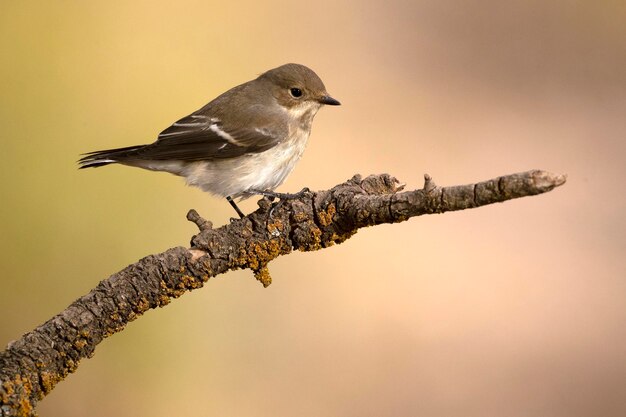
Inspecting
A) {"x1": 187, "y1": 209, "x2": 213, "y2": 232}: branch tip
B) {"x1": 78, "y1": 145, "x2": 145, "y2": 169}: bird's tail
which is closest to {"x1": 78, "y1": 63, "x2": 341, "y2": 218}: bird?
{"x1": 78, "y1": 145, "x2": 145, "y2": 169}: bird's tail

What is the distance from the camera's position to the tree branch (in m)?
2.84

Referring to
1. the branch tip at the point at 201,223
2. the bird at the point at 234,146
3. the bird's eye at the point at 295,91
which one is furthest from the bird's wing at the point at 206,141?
the branch tip at the point at 201,223

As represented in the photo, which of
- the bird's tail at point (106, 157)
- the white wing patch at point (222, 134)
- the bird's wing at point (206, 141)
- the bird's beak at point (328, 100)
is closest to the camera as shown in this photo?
the bird's tail at point (106, 157)

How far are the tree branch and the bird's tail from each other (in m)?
1.25

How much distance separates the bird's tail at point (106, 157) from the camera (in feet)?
15.3

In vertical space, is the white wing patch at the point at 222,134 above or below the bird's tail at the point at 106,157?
above

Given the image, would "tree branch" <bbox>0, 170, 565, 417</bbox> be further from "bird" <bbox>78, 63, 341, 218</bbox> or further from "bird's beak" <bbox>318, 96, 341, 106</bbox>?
"bird's beak" <bbox>318, 96, 341, 106</bbox>

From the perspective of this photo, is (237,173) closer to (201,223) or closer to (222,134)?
(222,134)

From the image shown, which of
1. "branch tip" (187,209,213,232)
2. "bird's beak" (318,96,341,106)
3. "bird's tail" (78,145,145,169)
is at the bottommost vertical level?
"branch tip" (187,209,213,232)

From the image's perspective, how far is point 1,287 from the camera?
19.8ft

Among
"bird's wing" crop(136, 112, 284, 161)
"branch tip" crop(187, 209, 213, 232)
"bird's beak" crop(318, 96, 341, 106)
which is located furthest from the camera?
"bird's beak" crop(318, 96, 341, 106)

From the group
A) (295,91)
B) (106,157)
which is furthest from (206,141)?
(295,91)

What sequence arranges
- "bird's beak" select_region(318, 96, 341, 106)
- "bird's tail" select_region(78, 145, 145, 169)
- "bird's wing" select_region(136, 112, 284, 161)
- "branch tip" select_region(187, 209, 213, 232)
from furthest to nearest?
1. "bird's beak" select_region(318, 96, 341, 106)
2. "bird's wing" select_region(136, 112, 284, 161)
3. "bird's tail" select_region(78, 145, 145, 169)
4. "branch tip" select_region(187, 209, 213, 232)

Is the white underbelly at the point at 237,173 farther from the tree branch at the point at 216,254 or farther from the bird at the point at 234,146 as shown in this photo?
the tree branch at the point at 216,254
